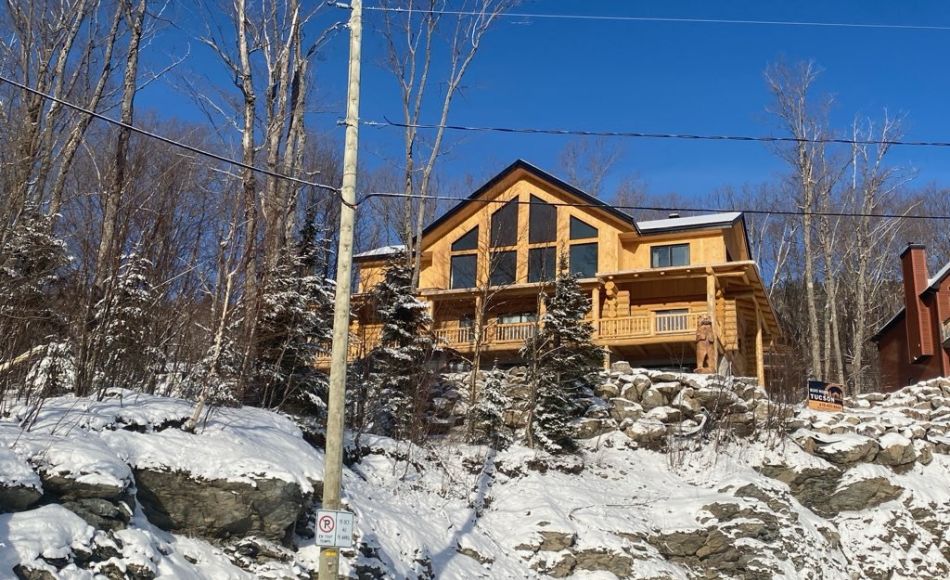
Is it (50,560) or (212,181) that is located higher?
(212,181)

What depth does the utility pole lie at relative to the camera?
886cm

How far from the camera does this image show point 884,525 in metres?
17.7

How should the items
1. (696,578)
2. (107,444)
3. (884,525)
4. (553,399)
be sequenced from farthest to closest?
(553,399) < (884,525) < (696,578) < (107,444)

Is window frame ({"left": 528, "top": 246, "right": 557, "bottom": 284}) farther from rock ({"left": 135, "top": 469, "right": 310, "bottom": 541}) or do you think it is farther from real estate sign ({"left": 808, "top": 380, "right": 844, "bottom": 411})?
rock ({"left": 135, "top": 469, "right": 310, "bottom": 541})

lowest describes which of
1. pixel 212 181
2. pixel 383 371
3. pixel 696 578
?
pixel 696 578

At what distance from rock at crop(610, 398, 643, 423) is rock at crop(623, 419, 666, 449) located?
1.91ft

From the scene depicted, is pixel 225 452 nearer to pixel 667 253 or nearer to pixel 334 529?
pixel 334 529

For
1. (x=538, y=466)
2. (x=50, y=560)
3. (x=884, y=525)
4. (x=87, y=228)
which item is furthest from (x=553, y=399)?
(x=50, y=560)

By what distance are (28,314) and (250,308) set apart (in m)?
3.58

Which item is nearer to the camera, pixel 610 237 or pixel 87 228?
pixel 87 228

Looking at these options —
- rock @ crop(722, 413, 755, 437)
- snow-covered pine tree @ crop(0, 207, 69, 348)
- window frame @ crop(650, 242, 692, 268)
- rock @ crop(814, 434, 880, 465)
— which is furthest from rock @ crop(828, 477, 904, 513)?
snow-covered pine tree @ crop(0, 207, 69, 348)

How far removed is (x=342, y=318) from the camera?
30.2ft

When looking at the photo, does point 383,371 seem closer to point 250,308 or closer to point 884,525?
point 250,308

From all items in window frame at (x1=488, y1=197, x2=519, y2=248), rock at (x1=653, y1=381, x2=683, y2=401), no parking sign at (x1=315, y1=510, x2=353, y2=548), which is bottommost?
no parking sign at (x1=315, y1=510, x2=353, y2=548)
